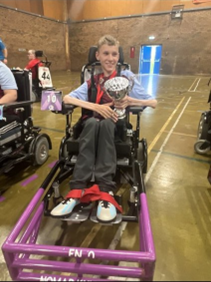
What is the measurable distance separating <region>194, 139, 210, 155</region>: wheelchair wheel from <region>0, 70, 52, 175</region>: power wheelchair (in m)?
2.08

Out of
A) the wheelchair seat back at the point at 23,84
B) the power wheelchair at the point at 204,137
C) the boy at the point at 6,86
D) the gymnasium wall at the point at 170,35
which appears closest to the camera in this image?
the boy at the point at 6,86

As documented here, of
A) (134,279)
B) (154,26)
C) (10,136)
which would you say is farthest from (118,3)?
(134,279)

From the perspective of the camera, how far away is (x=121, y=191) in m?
2.00

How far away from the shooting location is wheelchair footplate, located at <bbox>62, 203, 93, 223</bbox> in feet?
4.06

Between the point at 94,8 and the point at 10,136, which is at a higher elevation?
the point at 94,8

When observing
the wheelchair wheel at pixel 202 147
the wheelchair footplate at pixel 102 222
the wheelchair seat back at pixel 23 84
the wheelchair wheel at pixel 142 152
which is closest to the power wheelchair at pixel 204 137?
the wheelchair wheel at pixel 202 147

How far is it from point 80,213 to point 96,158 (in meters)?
0.43

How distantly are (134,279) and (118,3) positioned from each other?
18062 mm

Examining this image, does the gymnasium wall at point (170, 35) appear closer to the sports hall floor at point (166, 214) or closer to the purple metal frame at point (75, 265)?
the sports hall floor at point (166, 214)

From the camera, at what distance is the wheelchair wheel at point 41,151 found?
2.35 meters

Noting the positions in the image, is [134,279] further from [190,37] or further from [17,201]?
[190,37]

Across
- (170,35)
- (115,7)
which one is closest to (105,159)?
(170,35)

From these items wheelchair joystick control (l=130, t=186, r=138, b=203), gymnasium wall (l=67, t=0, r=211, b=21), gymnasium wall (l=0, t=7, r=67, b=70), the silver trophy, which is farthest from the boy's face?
gymnasium wall (l=67, t=0, r=211, b=21)

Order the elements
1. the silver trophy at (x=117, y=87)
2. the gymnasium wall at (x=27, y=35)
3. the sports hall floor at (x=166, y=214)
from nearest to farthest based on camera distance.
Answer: the sports hall floor at (x=166, y=214)
the silver trophy at (x=117, y=87)
the gymnasium wall at (x=27, y=35)
